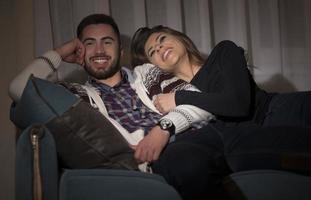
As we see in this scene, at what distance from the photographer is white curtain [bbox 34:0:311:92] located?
2.06 m

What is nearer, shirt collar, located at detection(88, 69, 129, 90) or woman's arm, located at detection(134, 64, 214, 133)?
woman's arm, located at detection(134, 64, 214, 133)

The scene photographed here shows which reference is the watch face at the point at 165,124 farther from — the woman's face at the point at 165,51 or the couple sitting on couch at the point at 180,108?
the woman's face at the point at 165,51

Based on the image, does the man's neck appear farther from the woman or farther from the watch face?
the watch face

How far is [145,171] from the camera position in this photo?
1.21 metres

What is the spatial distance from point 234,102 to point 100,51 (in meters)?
0.66

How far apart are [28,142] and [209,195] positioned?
529mm

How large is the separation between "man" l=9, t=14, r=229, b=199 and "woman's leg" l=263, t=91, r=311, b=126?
15.1 inches

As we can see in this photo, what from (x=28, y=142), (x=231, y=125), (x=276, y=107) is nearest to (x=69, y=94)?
(x=28, y=142)

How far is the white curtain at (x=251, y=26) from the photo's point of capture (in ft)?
6.77

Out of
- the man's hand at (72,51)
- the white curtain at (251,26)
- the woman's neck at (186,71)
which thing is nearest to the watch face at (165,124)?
the woman's neck at (186,71)

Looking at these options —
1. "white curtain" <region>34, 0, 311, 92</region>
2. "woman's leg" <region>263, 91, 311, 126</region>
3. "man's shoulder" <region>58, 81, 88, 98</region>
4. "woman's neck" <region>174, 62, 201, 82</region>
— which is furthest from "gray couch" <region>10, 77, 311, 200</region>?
"white curtain" <region>34, 0, 311, 92</region>

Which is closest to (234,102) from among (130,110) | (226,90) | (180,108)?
(226,90)

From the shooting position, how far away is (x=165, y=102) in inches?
56.5

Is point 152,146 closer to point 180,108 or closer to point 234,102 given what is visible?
point 180,108
